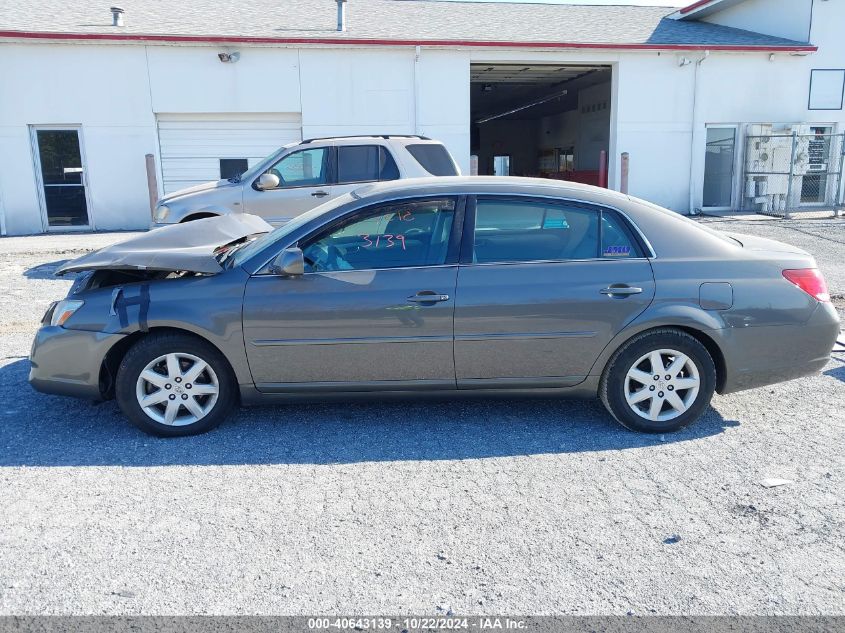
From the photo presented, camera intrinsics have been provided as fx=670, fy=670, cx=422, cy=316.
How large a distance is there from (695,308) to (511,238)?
3.88 feet

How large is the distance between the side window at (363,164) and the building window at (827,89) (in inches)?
534

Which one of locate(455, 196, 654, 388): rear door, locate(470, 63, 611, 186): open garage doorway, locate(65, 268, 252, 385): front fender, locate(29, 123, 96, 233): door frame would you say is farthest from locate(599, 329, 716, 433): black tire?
locate(29, 123, 96, 233): door frame

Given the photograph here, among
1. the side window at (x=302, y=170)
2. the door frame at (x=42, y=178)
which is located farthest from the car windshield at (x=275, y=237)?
the door frame at (x=42, y=178)

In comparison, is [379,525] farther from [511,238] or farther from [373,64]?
[373,64]

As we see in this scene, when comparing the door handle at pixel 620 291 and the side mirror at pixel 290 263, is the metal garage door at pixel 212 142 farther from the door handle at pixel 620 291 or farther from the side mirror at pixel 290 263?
the door handle at pixel 620 291

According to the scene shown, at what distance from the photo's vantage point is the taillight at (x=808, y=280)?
13.6ft

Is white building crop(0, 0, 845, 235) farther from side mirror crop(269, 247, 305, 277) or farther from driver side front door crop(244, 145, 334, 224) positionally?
side mirror crop(269, 247, 305, 277)

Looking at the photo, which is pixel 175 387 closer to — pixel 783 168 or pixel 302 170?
pixel 302 170

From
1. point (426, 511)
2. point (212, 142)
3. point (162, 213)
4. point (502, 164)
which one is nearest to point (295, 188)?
point (162, 213)

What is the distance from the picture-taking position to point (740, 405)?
15.3 feet

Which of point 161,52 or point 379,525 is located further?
point 161,52

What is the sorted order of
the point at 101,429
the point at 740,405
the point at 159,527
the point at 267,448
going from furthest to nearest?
1. the point at 740,405
2. the point at 101,429
3. the point at 267,448
4. the point at 159,527

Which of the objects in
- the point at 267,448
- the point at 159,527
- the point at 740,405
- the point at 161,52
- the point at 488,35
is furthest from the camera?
the point at 488,35

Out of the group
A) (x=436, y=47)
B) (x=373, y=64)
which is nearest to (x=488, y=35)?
(x=436, y=47)
